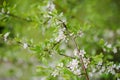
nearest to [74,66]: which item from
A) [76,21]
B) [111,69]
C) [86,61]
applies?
[86,61]

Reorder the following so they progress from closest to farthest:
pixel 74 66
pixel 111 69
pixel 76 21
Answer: pixel 74 66, pixel 111 69, pixel 76 21

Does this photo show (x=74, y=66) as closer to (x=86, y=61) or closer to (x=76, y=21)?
(x=86, y=61)

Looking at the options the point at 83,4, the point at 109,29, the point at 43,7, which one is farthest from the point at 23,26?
the point at 43,7

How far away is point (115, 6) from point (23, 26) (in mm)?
1103

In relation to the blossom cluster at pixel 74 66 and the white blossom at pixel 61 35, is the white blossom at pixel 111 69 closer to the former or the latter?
the blossom cluster at pixel 74 66

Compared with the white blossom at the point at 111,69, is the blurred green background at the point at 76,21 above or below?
above

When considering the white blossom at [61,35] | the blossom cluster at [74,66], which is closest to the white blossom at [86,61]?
the blossom cluster at [74,66]

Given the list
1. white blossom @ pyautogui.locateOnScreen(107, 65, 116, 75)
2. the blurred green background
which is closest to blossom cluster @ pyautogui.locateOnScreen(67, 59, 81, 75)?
white blossom @ pyautogui.locateOnScreen(107, 65, 116, 75)

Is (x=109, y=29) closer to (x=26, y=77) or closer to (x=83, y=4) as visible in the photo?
(x=83, y=4)

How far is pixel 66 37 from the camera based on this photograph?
173cm

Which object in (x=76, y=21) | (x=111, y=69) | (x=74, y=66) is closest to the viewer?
(x=74, y=66)

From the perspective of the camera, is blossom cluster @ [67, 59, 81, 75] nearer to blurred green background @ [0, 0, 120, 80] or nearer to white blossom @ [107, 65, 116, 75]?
white blossom @ [107, 65, 116, 75]

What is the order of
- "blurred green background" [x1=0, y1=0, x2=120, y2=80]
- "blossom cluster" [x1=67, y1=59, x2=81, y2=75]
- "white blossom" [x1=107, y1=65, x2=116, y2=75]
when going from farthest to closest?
"blurred green background" [x1=0, y1=0, x2=120, y2=80]
"white blossom" [x1=107, y1=65, x2=116, y2=75]
"blossom cluster" [x1=67, y1=59, x2=81, y2=75]

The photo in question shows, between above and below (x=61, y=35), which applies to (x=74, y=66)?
below
